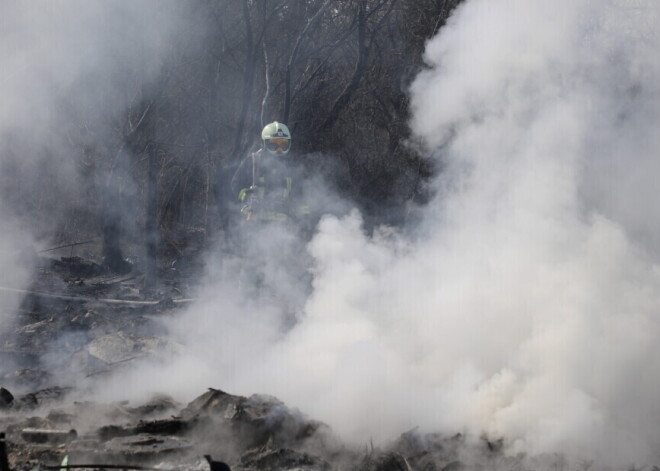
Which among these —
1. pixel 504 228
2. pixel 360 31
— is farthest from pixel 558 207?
pixel 360 31

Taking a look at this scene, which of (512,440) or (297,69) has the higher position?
(297,69)

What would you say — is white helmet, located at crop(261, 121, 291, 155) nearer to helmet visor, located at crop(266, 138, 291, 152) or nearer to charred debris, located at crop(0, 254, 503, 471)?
helmet visor, located at crop(266, 138, 291, 152)

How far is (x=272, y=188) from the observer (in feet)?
31.6

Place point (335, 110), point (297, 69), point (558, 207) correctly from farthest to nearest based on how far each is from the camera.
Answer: point (297, 69)
point (335, 110)
point (558, 207)

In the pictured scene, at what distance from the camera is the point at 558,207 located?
609cm

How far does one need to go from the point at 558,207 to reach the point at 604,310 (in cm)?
123

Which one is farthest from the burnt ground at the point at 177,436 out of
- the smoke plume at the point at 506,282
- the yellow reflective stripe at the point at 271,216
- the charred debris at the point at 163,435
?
the yellow reflective stripe at the point at 271,216

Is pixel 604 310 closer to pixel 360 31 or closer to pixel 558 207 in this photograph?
pixel 558 207

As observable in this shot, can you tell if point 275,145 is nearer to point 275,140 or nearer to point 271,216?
point 275,140

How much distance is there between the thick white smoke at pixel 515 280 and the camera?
4949 mm

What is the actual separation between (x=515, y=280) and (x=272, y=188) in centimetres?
464

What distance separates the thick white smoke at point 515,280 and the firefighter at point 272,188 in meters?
1.27

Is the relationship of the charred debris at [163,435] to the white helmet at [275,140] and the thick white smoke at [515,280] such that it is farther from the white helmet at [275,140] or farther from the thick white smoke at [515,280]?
the white helmet at [275,140]

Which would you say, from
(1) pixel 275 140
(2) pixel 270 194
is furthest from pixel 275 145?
(2) pixel 270 194
